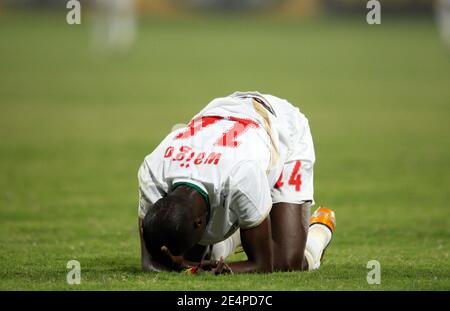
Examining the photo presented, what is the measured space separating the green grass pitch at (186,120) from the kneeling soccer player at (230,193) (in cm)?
23

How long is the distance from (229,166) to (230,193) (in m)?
0.22

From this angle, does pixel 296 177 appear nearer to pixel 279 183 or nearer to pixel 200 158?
pixel 279 183

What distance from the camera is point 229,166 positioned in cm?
834

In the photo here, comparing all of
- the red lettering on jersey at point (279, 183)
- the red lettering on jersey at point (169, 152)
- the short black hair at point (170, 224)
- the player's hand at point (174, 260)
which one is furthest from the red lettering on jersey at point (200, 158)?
the red lettering on jersey at point (279, 183)

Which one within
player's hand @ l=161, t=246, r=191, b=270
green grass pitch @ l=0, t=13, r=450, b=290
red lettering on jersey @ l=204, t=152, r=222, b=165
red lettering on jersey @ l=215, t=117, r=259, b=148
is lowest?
green grass pitch @ l=0, t=13, r=450, b=290

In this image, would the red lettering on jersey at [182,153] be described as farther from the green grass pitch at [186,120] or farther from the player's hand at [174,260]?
the green grass pitch at [186,120]

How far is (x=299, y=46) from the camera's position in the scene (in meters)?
46.8

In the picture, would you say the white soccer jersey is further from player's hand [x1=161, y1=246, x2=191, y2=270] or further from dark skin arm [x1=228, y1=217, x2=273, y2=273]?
player's hand [x1=161, y1=246, x2=191, y2=270]

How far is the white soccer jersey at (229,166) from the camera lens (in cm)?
827

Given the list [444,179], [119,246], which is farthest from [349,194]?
[119,246]

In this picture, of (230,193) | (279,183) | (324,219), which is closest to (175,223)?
(230,193)

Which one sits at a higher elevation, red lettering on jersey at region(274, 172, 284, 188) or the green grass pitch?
red lettering on jersey at region(274, 172, 284, 188)

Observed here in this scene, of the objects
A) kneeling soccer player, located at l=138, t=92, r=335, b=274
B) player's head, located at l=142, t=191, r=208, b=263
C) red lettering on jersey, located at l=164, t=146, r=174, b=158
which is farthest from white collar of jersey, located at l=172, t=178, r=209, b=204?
red lettering on jersey, located at l=164, t=146, r=174, b=158

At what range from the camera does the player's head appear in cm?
782
